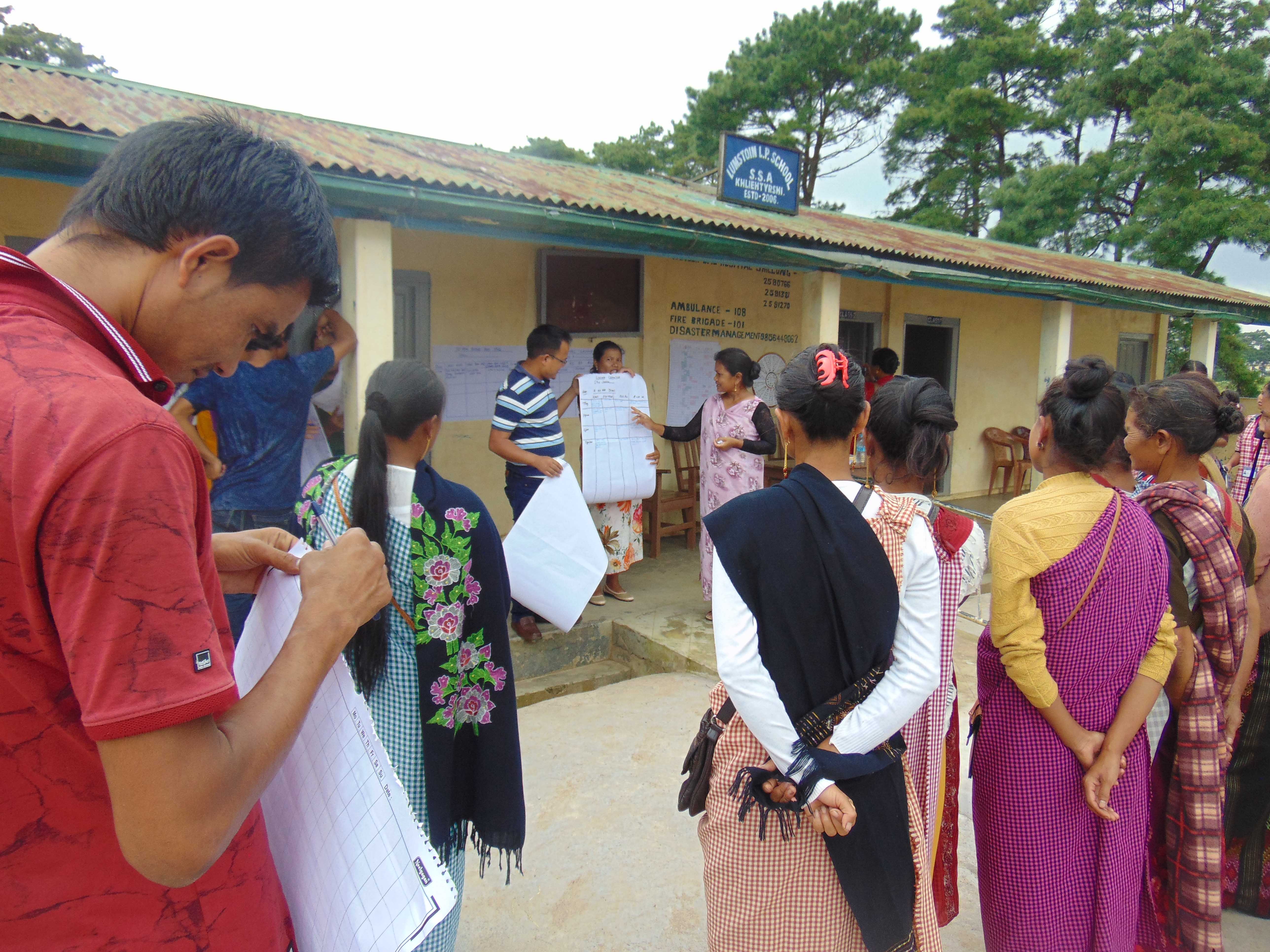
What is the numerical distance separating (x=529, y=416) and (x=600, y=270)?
237cm

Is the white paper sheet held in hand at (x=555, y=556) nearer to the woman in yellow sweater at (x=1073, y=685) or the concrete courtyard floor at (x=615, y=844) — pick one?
the concrete courtyard floor at (x=615, y=844)

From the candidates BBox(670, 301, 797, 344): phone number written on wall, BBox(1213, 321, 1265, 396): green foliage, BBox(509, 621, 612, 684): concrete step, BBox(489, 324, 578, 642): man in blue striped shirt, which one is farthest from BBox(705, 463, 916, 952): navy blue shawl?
BBox(1213, 321, 1265, 396): green foliage

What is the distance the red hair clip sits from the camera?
1537mm

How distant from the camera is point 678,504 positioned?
254 inches

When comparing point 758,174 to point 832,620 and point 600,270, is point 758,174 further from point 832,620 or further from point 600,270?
point 832,620

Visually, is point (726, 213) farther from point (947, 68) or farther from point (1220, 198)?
point (947, 68)

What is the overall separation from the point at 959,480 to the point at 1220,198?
13.6 m

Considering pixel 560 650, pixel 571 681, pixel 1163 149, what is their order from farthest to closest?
pixel 1163 149, pixel 560 650, pixel 571 681

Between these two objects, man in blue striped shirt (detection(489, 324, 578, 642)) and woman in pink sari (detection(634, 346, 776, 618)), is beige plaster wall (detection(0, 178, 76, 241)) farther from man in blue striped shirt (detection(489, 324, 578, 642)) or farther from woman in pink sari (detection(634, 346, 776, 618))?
woman in pink sari (detection(634, 346, 776, 618))

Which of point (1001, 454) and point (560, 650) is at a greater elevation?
point (1001, 454)

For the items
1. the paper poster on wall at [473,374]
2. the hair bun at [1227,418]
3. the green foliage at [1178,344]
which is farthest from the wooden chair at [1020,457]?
the green foliage at [1178,344]

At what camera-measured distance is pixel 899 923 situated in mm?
1478

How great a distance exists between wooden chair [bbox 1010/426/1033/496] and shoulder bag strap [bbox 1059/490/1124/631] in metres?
8.35

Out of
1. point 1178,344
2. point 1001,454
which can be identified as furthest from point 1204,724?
point 1178,344
